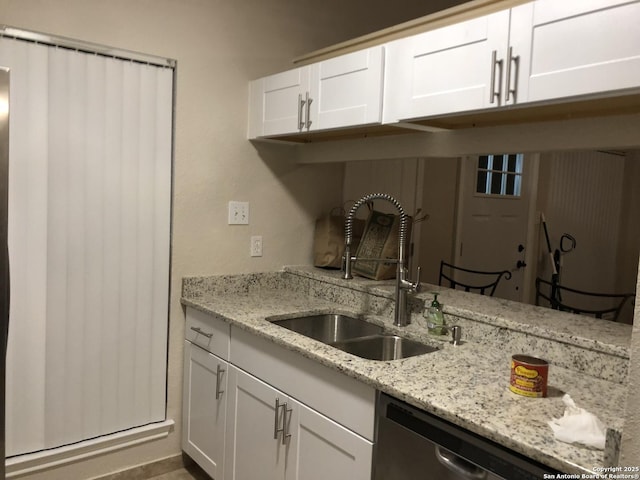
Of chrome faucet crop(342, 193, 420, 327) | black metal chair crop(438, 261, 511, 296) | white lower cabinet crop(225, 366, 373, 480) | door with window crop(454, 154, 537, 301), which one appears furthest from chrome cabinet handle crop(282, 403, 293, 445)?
door with window crop(454, 154, 537, 301)

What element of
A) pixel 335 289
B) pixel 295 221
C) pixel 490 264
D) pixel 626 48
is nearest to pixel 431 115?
pixel 626 48

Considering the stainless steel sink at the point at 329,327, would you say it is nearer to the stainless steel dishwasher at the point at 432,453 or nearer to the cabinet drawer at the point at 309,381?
the cabinet drawer at the point at 309,381

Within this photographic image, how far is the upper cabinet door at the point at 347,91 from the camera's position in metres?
1.86

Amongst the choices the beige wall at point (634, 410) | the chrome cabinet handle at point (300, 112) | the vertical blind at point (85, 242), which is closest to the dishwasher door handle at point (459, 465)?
the beige wall at point (634, 410)

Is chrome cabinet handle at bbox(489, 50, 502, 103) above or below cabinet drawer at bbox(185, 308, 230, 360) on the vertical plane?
above

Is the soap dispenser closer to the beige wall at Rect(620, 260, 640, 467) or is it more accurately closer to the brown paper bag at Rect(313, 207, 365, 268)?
the brown paper bag at Rect(313, 207, 365, 268)

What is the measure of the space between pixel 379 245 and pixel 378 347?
2.05 feet

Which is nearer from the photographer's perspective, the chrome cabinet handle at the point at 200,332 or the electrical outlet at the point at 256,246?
the chrome cabinet handle at the point at 200,332

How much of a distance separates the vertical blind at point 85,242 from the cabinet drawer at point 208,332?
0.41 ft

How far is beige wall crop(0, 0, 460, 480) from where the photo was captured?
222 centimetres

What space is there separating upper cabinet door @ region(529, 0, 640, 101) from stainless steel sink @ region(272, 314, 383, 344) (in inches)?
48.1

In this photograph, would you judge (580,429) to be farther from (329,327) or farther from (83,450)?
(83,450)

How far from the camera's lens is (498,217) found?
4219 millimetres

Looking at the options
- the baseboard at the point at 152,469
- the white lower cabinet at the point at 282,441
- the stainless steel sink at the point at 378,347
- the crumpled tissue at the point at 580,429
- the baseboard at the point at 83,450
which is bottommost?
the baseboard at the point at 152,469
